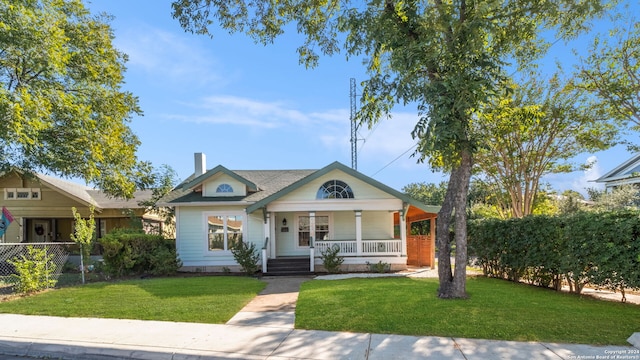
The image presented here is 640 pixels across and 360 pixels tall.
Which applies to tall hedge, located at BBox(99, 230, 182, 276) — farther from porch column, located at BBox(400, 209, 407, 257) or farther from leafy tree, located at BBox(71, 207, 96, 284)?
porch column, located at BBox(400, 209, 407, 257)

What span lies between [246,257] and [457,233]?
29.3 feet

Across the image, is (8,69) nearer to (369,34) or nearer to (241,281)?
(241,281)

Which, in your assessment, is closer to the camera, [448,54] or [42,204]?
[448,54]

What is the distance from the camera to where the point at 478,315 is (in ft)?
24.2

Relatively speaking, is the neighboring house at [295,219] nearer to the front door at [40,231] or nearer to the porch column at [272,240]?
the porch column at [272,240]

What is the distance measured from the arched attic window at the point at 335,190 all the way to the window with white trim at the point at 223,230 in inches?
146

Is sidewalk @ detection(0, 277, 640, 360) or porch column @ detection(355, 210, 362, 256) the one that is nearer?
sidewalk @ detection(0, 277, 640, 360)

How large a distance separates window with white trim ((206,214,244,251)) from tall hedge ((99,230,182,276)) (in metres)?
1.65

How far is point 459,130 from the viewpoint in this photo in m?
8.01

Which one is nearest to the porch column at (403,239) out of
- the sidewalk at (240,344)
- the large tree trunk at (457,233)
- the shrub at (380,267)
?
the shrub at (380,267)

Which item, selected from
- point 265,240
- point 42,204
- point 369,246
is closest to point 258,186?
point 265,240

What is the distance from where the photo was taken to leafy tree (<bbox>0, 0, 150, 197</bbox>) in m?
13.2

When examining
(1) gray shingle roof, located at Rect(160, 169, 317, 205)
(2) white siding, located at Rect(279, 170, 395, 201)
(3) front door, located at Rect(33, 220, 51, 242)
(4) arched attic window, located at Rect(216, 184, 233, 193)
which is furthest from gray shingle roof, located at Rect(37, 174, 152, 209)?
(2) white siding, located at Rect(279, 170, 395, 201)

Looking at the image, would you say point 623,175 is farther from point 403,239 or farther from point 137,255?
point 137,255
